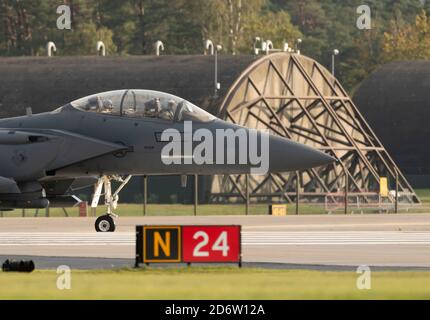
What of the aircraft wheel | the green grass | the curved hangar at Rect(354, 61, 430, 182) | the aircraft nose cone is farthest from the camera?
the curved hangar at Rect(354, 61, 430, 182)

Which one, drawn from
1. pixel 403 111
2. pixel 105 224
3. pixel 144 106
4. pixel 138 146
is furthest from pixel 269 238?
pixel 403 111

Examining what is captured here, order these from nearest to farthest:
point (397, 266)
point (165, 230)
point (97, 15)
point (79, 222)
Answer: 1. point (165, 230)
2. point (397, 266)
3. point (79, 222)
4. point (97, 15)

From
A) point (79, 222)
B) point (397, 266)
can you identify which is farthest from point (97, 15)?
point (397, 266)

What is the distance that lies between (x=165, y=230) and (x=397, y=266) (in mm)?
3931

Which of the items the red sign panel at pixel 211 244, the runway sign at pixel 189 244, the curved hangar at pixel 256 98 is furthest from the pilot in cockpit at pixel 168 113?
the curved hangar at pixel 256 98

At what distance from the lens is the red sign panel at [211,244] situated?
64.1ft

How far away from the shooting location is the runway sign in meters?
19.6

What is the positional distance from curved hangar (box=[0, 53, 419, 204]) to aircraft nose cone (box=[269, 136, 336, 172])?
67.7 ft

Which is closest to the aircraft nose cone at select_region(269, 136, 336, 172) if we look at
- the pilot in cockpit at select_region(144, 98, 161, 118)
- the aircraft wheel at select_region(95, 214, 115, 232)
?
the pilot in cockpit at select_region(144, 98, 161, 118)

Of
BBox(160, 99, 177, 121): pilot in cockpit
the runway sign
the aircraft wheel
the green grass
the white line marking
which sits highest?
BBox(160, 99, 177, 121): pilot in cockpit

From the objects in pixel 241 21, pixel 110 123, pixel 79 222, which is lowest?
pixel 79 222

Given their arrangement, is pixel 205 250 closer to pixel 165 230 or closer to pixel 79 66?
pixel 165 230

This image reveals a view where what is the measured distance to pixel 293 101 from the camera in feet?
180

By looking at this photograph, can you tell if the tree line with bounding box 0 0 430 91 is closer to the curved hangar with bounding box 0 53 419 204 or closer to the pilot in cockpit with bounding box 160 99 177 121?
the curved hangar with bounding box 0 53 419 204
